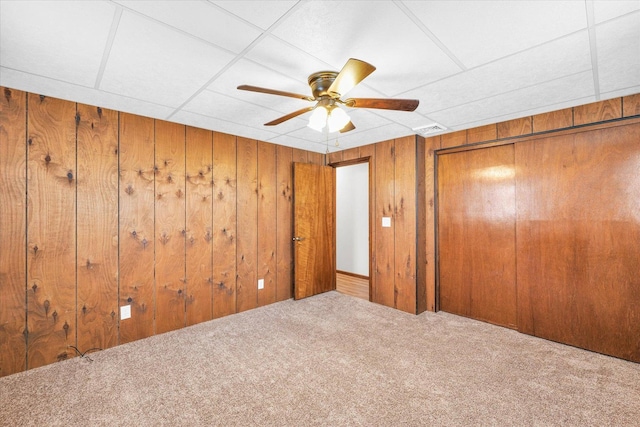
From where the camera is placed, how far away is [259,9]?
55.1 inches

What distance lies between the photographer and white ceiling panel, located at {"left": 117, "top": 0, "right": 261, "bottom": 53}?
137 centimetres

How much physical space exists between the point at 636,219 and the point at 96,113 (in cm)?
493

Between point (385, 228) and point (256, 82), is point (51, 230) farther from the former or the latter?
point (385, 228)

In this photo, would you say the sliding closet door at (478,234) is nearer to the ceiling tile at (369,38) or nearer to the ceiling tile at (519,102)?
the ceiling tile at (519,102)

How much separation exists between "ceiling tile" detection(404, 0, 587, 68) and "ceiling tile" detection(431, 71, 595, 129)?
2.52 ft

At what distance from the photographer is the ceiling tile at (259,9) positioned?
4.47 ft

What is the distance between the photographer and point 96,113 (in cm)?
266

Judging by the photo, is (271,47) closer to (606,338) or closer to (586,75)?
(586,75)

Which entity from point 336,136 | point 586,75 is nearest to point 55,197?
point 336,136

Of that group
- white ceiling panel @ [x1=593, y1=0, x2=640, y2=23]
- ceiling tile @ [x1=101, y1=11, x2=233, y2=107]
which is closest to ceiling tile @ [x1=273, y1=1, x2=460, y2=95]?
ceiling tile @ [x1=101, y1=11, x2=233, y2=107]

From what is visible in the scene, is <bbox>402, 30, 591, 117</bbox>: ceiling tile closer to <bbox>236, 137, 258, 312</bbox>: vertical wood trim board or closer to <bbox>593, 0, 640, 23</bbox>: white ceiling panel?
<bbox>593, 0, 640, 23</bbox>: white ceiling panel

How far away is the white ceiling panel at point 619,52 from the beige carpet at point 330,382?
2.30 metres

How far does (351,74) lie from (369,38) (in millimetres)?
270

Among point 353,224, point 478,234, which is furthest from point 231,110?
point 353,224
